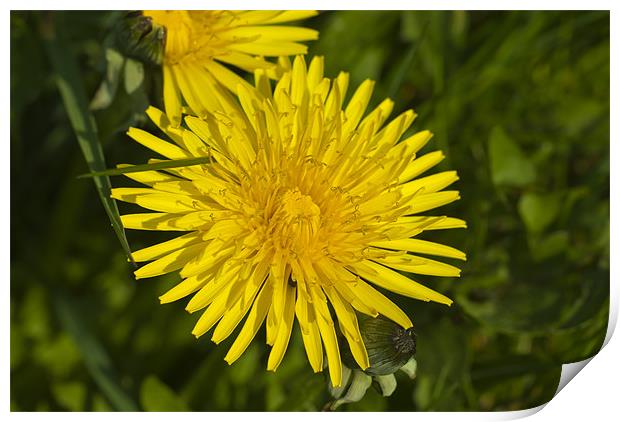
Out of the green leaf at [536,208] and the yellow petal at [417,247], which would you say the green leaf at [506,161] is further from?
the yellow petal at [417,247]

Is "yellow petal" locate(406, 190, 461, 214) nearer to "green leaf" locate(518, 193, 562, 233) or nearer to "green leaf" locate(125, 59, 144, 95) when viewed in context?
"green leaf" locate(518, 193, 562, 233)

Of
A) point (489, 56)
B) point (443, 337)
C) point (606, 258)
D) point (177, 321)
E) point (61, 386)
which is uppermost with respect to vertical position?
point (489, 56)

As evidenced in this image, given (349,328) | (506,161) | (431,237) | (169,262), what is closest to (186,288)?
(169,262)

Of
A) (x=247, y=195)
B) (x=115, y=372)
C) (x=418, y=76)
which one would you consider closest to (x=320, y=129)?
(x=247, y=195)

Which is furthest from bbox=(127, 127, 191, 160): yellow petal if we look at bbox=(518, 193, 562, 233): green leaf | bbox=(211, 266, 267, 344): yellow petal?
bbox=(518, 193, 562, 233): green leaf

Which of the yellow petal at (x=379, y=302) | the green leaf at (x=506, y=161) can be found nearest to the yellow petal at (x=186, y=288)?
the yellow petal at (x=379, y=302)

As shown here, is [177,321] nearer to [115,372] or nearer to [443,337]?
[115,372]
